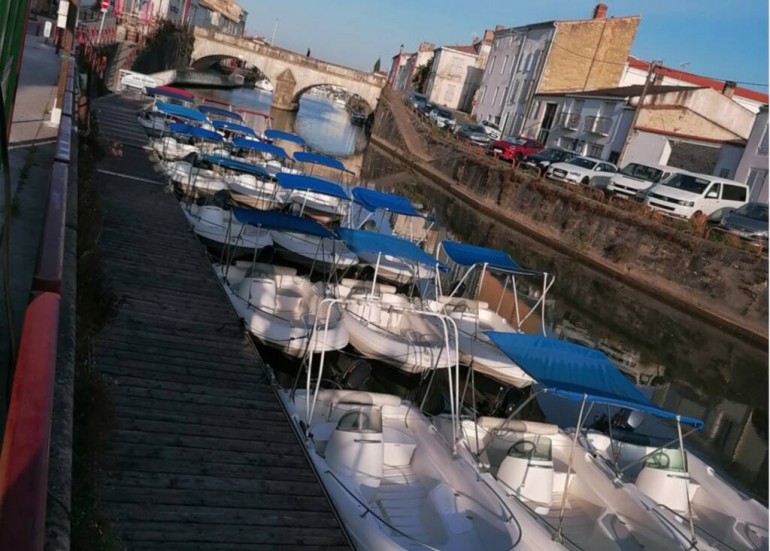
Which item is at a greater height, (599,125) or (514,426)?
(599,125)

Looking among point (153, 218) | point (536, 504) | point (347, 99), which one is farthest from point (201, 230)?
point (347, 99)

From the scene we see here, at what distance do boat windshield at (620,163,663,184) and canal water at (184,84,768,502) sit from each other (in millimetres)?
5084

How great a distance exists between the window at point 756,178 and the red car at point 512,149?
11.2m

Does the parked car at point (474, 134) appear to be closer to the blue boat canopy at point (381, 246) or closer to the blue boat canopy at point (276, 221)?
the blue boat canopy at point (381, 246)

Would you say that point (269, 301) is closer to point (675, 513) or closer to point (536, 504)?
point (536, 504)

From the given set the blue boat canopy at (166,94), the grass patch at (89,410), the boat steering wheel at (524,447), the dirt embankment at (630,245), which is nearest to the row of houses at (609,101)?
the dirt embankment at (630,245)

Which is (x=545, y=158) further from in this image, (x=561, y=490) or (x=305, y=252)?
(x=561, y=490)

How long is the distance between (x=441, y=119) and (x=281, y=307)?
4510 cm


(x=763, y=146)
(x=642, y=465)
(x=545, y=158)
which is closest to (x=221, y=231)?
(x=642, y=465)

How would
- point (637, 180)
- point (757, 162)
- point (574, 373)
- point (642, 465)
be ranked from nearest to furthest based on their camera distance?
1. point (574, 373)
2. point (642, 465)
3. point (637, 180)
4. point (757, 162)

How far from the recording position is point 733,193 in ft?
88.7

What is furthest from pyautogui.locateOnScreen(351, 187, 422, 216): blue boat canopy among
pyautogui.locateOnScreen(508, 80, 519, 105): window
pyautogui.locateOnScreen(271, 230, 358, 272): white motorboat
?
pyautogui.locateOnScreen(508, 80, 519, 105): window

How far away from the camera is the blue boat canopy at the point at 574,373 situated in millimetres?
8641

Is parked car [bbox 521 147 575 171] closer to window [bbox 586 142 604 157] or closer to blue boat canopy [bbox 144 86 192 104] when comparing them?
window [bbox 586 142 604 157]
